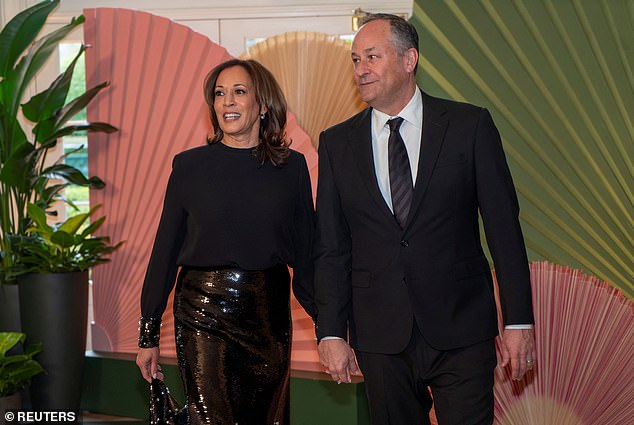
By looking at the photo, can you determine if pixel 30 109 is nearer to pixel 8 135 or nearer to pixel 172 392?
pixel 8 135

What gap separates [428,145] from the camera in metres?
2.06

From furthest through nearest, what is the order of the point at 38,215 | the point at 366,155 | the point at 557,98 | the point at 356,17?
the point at 356,17 < the point at 38,215 < the point at 557,98 < the point at 366,155

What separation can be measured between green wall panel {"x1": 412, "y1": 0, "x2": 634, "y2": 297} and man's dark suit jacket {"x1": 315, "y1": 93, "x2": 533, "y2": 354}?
84 cm

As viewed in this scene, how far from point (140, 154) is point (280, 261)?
1880 mm

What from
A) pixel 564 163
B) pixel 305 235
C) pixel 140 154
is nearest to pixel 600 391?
pixel 564 163

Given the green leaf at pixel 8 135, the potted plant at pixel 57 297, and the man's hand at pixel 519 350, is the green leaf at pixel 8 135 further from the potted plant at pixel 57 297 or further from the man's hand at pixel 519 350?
the man's hand at pixel 519 350

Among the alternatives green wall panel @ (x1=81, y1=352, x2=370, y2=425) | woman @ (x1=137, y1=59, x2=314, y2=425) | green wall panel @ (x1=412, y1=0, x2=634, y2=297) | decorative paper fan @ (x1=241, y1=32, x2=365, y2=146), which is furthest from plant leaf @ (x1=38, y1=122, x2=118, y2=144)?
green wall panel @ (x1=412, y1=0, x2=634, y2=297)

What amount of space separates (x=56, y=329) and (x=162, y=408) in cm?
160

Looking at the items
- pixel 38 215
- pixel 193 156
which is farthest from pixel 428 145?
pixel 38 215

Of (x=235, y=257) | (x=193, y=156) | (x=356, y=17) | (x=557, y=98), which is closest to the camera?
(x=235, y=257)

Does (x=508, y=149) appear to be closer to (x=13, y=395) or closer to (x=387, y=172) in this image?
(x=387, y=172)

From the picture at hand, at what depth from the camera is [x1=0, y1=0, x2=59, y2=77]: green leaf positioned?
13.3ft

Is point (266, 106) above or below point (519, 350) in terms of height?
above

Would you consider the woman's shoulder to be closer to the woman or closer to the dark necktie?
the woman
